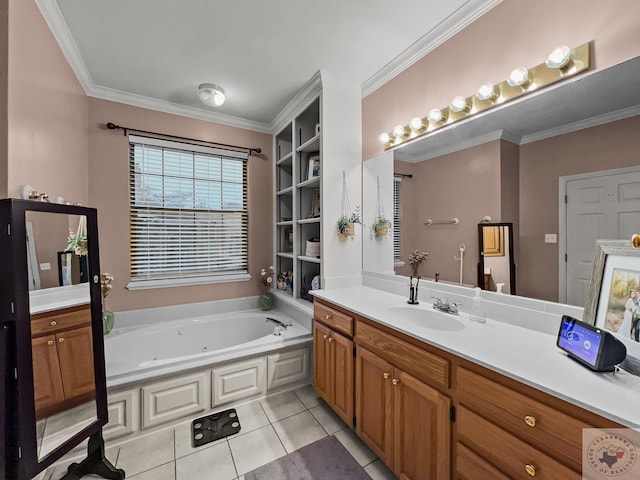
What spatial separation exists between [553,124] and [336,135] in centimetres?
151

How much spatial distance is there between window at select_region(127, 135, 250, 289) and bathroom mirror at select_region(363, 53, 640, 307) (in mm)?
2058

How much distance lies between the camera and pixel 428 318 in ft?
5.47

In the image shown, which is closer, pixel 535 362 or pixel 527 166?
pixel 535 362

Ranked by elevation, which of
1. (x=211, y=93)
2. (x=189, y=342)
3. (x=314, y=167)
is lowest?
(x=189, y=342)

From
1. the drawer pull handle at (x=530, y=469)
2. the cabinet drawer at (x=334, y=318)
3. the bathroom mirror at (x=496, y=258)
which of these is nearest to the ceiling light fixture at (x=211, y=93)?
the cabinet drawer at (x=334, y=318)

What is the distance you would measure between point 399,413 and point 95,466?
1.71m

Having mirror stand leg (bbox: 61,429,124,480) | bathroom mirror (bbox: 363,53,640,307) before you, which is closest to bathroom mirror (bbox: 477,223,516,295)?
bathroom mirror (bbox: 363,53,640,307)

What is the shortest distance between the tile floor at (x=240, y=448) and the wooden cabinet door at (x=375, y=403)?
0.18 meters

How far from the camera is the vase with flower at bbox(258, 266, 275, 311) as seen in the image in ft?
10.2

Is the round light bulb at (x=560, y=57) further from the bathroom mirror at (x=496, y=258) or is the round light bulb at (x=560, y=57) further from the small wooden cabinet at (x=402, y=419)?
the small wooden cabinet at (x=402, y=419)

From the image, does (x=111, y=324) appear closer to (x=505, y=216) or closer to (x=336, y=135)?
(x=336, y=135)

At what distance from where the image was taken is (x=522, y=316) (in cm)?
137

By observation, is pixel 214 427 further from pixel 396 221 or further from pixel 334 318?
pixel 396 221

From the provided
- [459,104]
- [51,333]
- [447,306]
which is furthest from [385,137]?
[51,333]
